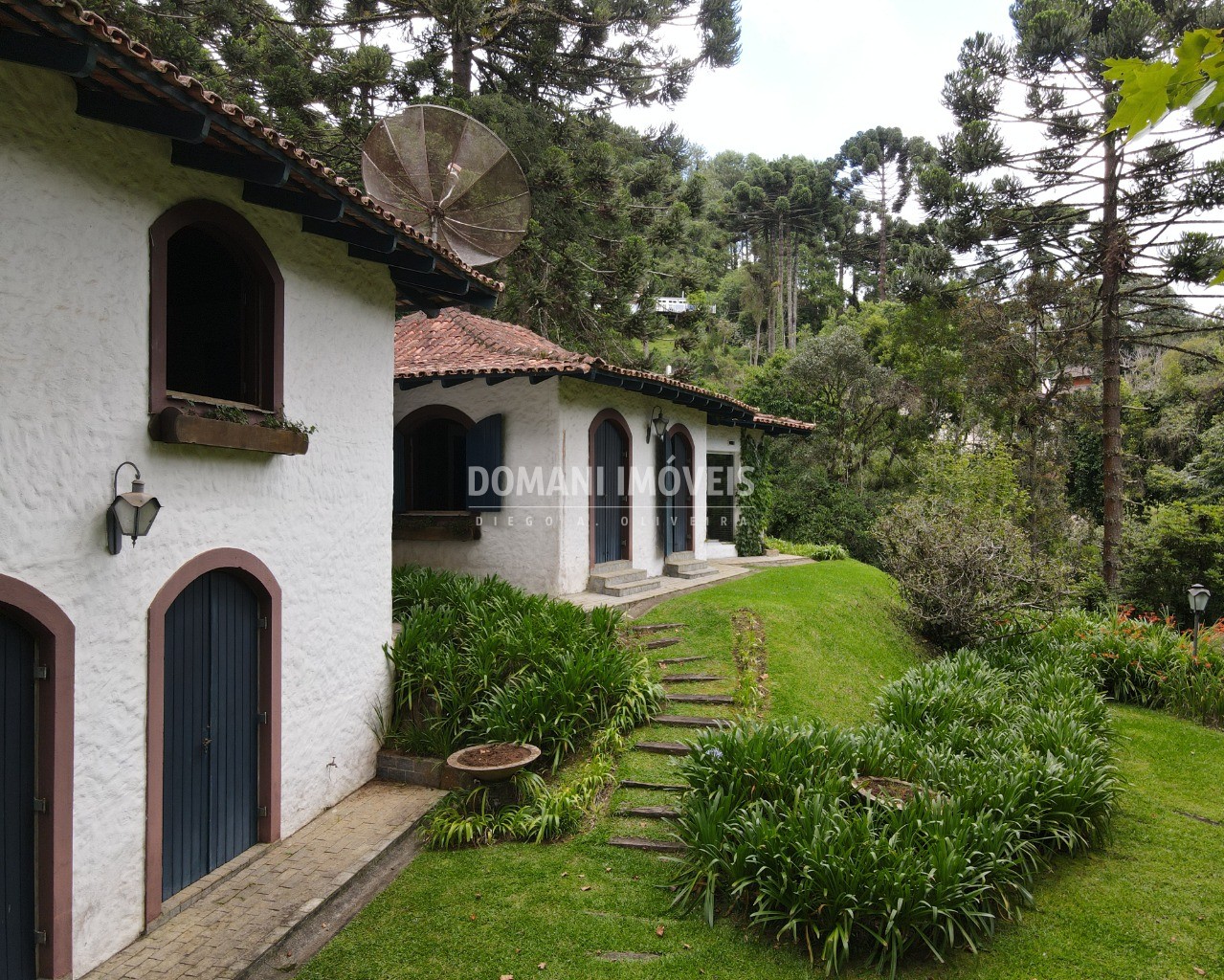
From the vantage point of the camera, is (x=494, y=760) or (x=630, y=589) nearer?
(x=494, y=760)

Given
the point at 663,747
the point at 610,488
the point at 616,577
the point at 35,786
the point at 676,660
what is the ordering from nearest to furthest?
the point at 35,786
the point at 663,747
the point at 676,660
the point at 616,577
the point at 610,488

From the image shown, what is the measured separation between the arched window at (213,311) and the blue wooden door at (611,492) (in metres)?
6.06

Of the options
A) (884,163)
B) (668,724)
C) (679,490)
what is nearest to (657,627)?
(668,724)

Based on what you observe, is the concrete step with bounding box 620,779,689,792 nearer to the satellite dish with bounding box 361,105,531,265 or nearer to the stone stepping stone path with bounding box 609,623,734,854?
the stone stepping stone path with bounding box 609,623,734,854

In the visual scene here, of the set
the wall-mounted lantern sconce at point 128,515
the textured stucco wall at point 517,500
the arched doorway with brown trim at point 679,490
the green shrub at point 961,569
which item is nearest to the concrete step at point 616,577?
the textured stucco wall at point 517,500

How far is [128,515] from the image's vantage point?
444cm

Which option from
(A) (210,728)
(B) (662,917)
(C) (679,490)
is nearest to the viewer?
(B) (662,917)

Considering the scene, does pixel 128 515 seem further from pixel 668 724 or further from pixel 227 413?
pixel 668 724

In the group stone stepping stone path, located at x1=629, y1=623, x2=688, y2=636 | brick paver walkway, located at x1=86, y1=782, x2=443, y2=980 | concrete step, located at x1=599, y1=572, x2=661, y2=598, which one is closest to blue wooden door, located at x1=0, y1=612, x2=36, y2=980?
brick paver walkway, located at x1=86, y1=782, x2=443, y2=980

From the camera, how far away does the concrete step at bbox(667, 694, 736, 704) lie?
795cm

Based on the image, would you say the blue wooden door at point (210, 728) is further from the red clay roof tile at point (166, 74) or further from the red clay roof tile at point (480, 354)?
the red clay roof tile at point (480, 354)

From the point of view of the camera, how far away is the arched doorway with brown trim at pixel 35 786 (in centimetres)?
397

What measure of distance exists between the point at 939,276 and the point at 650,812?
1528cm

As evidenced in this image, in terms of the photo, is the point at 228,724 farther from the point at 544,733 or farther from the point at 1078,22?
the point at 1078,22
